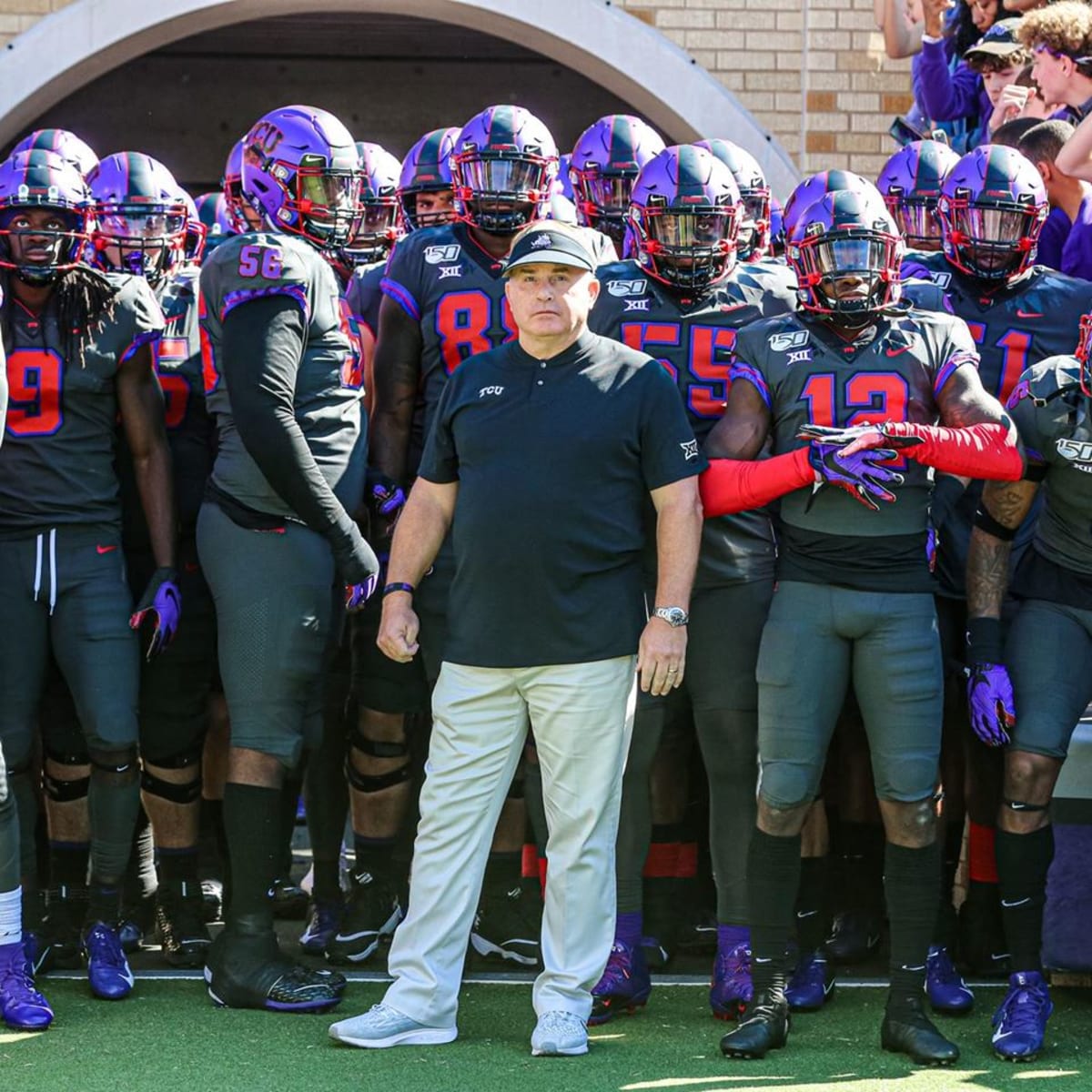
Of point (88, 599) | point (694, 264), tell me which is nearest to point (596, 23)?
point (694, 264)

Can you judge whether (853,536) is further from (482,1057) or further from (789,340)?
(482,1057)

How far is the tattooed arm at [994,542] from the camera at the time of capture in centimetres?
482

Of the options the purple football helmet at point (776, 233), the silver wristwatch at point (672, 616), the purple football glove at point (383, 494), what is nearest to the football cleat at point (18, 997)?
the purple football glove at point (383, 494)

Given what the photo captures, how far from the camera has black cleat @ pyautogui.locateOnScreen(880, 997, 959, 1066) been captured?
445 cm

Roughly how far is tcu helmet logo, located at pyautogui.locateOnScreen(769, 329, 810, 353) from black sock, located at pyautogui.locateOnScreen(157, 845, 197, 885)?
213 cm

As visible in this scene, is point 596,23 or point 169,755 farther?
point 596,23

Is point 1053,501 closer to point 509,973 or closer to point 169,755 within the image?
point 509,973

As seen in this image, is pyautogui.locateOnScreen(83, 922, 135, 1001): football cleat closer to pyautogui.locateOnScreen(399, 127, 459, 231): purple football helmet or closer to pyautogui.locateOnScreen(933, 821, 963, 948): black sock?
pyautogui.locateOnScreen(933, 821, 963, 948): black sock

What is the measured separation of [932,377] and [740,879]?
1.31 metres

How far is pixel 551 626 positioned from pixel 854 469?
0.78 m

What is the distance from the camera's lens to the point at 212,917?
19.4 ft

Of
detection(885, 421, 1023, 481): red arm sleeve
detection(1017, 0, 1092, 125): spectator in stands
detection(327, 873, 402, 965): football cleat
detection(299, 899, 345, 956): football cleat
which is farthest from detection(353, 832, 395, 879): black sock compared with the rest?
detection(1017, 0, 1092, 125): spectator in stands

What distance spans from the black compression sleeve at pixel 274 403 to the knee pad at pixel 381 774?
2.66ft

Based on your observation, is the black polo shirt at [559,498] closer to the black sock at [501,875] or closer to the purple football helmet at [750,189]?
the black sock at [501,875]
